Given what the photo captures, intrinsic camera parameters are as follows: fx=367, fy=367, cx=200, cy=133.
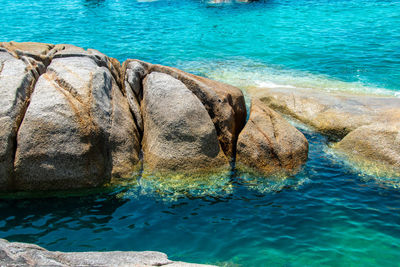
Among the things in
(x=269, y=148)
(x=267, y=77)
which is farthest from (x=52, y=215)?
(x=267, y=77)

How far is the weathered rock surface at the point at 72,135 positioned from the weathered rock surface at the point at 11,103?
0.69ft

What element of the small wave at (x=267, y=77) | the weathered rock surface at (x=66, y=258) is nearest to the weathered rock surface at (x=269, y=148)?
the weathered rock surface at (x=66, y=258)

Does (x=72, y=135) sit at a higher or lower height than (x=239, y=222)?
higher

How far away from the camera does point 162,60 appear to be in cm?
2091

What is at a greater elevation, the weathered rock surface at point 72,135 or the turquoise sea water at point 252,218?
the weathered rock surface at point 72,135

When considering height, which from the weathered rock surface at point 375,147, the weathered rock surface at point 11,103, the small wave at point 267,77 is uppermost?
the weathered rock surface at point 11,103

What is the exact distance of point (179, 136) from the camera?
956cm

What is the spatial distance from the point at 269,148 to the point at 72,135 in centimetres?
501

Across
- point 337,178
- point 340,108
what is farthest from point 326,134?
point 337,178

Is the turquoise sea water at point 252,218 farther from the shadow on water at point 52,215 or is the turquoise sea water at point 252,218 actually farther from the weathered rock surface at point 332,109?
the weathered rock surface at point 332,109

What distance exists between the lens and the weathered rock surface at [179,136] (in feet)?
31.1

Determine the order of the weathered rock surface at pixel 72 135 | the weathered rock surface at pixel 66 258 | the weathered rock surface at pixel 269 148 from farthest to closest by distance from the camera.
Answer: the weathered rock surface at pixel 269 148, the weathered rock surface at pixel 72 135, the weathered rock surface at pixel 66 258

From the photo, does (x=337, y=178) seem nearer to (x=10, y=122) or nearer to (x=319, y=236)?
(x=319, y=236)

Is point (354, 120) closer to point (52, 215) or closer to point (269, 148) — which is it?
point (269, 148)
